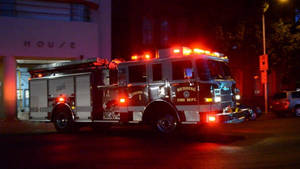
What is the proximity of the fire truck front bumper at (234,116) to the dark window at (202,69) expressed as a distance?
123 centimetres

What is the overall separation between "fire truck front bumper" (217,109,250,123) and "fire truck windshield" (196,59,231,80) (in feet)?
3.98

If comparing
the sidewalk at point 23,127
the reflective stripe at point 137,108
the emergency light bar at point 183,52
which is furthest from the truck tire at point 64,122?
the emergency light bar at point 183,52

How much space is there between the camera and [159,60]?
38.1ft

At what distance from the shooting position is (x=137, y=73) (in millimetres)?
12086

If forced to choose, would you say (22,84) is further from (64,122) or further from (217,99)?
(217,99)

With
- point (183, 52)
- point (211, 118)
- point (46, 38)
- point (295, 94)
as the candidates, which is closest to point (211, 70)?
point (183, 52)

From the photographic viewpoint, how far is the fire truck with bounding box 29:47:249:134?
10695 mm

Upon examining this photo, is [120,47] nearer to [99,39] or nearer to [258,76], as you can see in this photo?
[99,39]

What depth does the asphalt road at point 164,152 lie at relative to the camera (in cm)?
752

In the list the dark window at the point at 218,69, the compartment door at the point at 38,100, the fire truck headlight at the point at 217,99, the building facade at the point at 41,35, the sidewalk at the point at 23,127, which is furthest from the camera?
the building facade at the point at 41,35

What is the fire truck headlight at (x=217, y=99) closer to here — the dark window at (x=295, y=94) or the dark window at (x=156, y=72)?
the dark window at (x=156, y=72)

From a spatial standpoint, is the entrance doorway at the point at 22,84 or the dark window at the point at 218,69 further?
the entrance doorway at the point at 22,84

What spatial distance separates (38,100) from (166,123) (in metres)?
6.44

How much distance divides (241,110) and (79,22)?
13.8 metres
